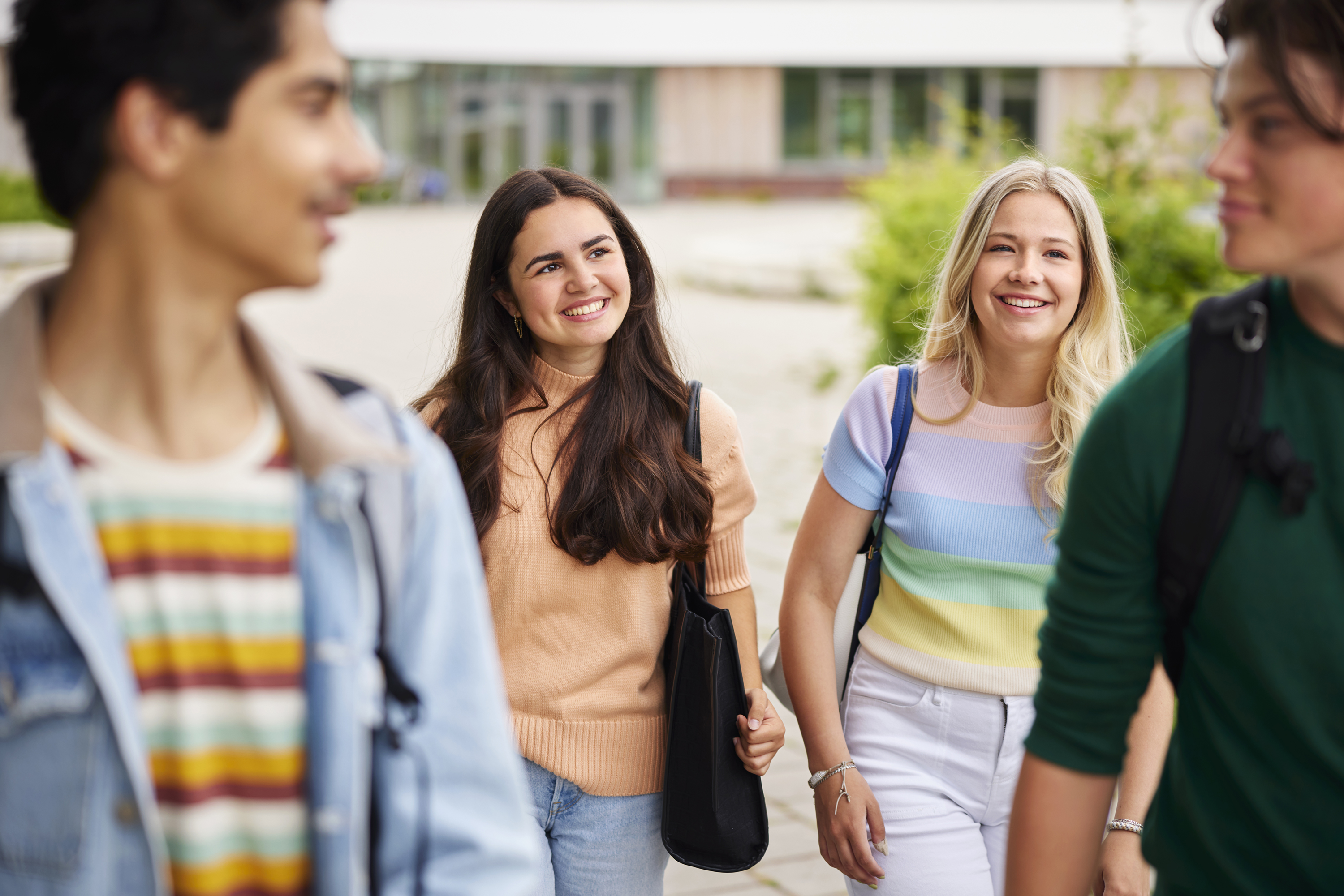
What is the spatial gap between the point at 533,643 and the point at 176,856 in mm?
1267

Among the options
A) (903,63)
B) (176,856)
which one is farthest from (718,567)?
(903,63)

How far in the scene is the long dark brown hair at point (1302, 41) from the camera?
4.78 ft

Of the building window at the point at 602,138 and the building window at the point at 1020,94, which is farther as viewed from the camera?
the building window at the point at 1020,94

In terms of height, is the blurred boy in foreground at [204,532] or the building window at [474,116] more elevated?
the blurred boy in foreground at [204,532]

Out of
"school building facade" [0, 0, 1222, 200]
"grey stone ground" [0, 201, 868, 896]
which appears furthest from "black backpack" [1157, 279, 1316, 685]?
"school building facade" [0, 0, 1222, 200]

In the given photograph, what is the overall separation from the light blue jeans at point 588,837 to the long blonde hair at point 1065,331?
3.46ft

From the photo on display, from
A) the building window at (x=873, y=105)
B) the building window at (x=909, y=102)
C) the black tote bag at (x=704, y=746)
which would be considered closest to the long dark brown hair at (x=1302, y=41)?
the black tote bag at (x=704, y=746)

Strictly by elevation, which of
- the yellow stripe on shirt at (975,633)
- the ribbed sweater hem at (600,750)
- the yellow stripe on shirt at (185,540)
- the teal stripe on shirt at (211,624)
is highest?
the yellow stripe on shirt at (185,540)

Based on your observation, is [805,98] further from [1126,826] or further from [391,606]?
[391,606]

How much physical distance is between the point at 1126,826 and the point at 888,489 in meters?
0.82

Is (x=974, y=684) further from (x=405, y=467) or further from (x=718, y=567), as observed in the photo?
(x=405, y=467)

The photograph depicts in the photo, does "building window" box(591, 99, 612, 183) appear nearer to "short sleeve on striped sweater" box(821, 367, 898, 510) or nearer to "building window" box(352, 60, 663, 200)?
"building window" box(352, 60, 663, 200)

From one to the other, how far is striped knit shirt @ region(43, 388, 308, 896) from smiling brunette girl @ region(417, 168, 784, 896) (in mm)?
1215

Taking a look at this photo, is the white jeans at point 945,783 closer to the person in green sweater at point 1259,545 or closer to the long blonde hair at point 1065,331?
the long blonde hair at point 1065,331
